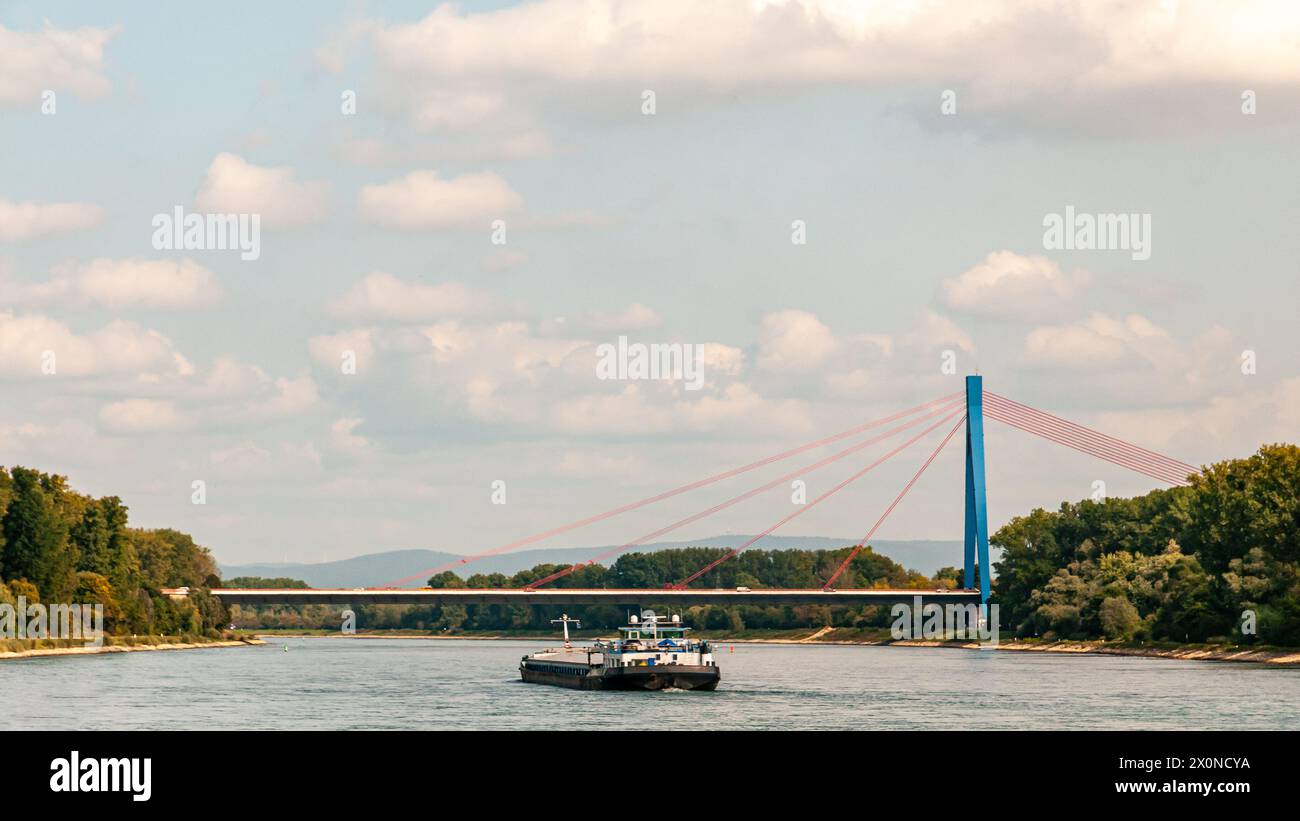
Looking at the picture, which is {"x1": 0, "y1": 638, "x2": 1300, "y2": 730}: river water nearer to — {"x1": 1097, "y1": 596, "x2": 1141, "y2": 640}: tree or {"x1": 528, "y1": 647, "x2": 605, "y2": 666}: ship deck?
{"x1": 528, "y1": 647, "x2": 605, "y2": 666}: ship deck

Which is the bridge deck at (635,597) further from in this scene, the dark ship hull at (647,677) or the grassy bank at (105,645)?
the dark ship hull at (647,677)

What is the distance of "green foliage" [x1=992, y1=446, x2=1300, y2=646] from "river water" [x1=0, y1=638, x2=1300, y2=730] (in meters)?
6.65

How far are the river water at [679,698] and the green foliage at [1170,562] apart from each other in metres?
6.65

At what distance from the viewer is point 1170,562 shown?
139 meters

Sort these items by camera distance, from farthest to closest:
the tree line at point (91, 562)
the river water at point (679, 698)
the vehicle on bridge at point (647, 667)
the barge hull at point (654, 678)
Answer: the tree line at point (91, 562)
the vehicle on bridge at point (647, 667)
the barge hull at point (654, 678)
the river water at point (679, 698)

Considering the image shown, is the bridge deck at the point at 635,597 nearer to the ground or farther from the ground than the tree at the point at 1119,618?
farther from the ground

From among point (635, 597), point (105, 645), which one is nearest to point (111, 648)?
point (105, 645)

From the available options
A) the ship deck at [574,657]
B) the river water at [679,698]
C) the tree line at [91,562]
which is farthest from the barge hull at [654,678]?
the tree line at [91,562]

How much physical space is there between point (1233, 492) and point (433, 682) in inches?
2309

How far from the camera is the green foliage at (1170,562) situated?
117375 millimetres

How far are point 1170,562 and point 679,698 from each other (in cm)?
6782

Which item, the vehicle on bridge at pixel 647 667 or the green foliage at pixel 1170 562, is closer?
the vehicle on bridge at pixel 647 667
